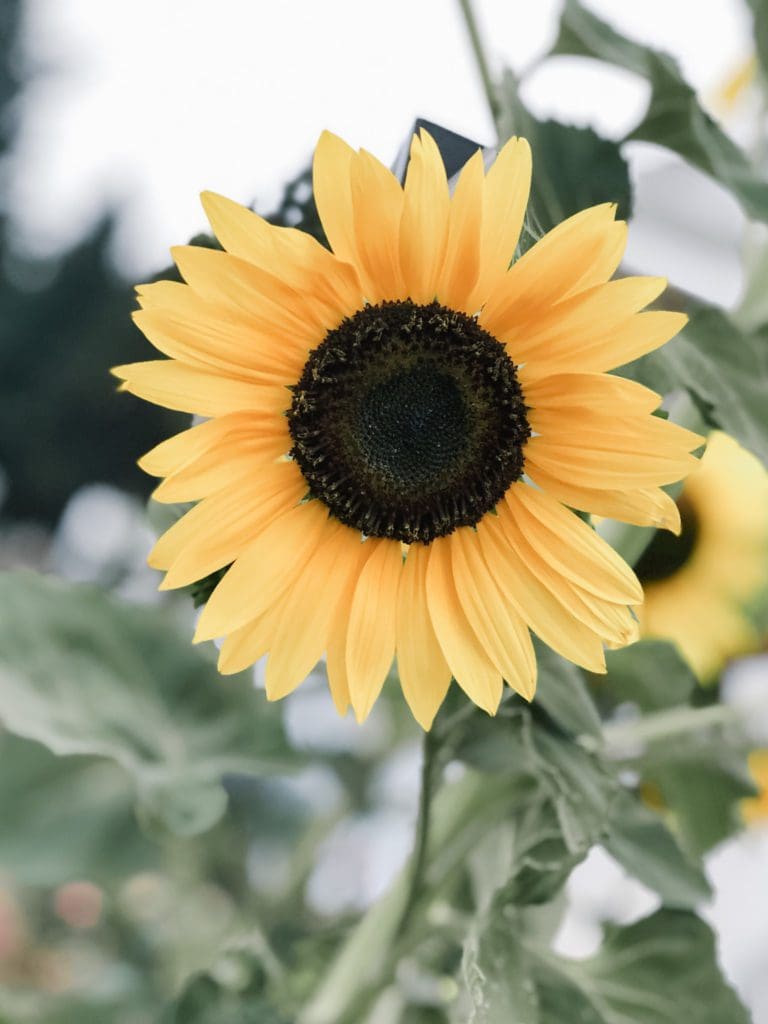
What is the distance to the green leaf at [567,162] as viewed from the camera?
0.28 metres

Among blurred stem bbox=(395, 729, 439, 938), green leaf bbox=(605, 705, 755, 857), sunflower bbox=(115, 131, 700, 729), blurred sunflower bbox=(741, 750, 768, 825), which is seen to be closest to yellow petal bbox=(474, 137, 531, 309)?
sunflower bbox=(115, 131, 700, 729)

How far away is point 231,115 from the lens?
0.46 metres

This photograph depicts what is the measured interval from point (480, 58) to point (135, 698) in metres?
0.30

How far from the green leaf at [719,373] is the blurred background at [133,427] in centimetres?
14

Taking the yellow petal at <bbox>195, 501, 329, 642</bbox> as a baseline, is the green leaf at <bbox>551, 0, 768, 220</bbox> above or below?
above

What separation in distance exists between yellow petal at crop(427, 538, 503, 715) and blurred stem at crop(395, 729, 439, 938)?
2 centimetres

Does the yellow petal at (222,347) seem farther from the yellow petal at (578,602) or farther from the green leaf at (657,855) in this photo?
the green leaf at (657,855)

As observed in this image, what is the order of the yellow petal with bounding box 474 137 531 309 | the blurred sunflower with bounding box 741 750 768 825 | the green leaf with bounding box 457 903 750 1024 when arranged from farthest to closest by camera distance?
the blurred sunflower with bounding box 741 750 768 825 → the green leaf with bounding box 457 903 750 1024 → the yellow petal with bounding box 474 137 531 309

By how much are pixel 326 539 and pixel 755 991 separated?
0.45m

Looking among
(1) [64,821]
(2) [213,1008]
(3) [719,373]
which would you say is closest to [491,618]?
(3) [719,373]

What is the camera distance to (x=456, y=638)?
25 centimetres

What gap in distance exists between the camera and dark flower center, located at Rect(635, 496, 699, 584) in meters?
0.34

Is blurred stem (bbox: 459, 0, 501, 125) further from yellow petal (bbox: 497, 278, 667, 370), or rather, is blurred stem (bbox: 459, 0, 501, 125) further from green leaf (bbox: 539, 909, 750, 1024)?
green leaf (bbox: 539, 909, 750, 1024)

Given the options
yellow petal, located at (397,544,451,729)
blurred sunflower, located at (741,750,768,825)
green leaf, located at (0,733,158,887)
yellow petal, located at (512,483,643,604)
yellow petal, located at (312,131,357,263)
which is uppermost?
yellow petal, located at (312,131,357,263)
